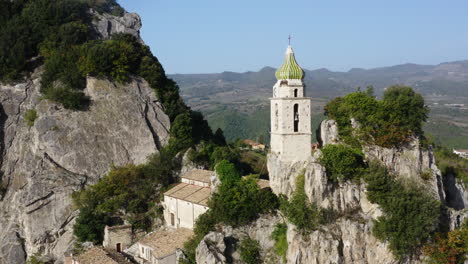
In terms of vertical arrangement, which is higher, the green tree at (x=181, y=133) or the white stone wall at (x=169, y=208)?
the green tree at (x=181, y=133)

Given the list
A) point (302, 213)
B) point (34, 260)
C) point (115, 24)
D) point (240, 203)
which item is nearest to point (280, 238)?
point (302, 213)

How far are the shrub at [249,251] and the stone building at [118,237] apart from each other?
463 inches

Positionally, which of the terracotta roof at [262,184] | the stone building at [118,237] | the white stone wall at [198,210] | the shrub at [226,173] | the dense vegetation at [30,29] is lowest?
the stone building at [118,237]

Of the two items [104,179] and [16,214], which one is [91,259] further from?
[16,214]

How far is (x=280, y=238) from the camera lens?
125 ft

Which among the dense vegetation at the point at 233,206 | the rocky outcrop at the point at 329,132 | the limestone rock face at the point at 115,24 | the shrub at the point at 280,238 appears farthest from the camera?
Result: the limestone rock face at the point at 115,24

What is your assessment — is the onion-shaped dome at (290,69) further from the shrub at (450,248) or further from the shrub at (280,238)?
the shrub at (450,248)

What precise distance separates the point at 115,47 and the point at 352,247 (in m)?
35.9

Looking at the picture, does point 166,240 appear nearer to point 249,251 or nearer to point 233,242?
point 233,242

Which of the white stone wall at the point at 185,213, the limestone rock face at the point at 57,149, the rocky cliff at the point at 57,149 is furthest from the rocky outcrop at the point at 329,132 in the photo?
the limestone rock face at the point at 57,149

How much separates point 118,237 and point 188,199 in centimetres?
735

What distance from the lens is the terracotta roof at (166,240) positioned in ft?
124

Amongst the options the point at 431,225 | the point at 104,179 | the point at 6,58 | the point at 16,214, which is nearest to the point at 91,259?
the point at 104,179

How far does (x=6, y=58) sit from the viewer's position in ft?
182
